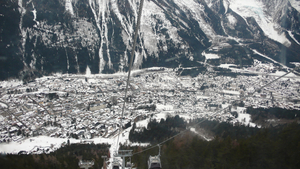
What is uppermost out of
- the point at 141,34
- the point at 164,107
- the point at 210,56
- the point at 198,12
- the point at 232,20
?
the point at 198,12

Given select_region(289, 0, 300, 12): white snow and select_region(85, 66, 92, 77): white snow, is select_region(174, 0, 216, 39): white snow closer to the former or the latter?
select_region(289, 0, 300, 12): white snow

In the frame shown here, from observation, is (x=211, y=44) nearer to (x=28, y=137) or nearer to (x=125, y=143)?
(x=125, y=143)

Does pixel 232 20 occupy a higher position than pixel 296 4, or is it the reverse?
pixel 232 20

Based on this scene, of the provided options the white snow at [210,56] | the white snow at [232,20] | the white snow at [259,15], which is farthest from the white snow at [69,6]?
the white snow at [259,15]

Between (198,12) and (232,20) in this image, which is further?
(232,20)

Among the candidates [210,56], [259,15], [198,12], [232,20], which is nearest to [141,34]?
[210,56]

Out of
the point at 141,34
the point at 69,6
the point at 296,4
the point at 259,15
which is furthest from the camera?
the point at 259,15

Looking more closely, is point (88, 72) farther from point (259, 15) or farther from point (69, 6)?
point (259, 15)
